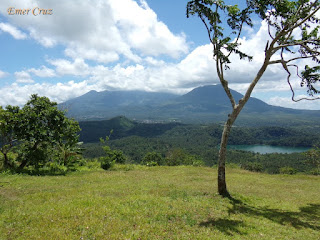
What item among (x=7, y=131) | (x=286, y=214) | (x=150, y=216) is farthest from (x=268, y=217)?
(x=7, y=131)

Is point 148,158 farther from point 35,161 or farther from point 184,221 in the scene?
point 184,221

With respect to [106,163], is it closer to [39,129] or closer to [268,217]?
[39,129]

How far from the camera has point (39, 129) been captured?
62.4 feet

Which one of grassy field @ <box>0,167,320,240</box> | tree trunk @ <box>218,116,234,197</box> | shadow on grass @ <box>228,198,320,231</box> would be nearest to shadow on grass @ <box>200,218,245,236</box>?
grassy field @ <box>0,167,320,240</box>

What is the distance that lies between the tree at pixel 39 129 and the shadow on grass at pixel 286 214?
54.8 feet

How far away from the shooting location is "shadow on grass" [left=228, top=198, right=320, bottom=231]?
10.3 m

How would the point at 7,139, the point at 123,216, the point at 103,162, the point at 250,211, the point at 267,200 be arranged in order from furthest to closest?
the point at 103,162 → the point at 7,139 → the point at 267,200 → the point at 250,211 → the point at 123,216

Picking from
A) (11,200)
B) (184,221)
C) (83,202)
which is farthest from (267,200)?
(11,200)

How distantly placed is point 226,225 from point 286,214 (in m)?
4.79

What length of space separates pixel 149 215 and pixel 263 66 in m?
10.8

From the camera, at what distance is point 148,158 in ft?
234

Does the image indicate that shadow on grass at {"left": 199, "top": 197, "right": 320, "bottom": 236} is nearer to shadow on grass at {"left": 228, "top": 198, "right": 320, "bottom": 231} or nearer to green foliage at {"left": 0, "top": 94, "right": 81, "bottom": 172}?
shadow on grass at {"left": 228, "top": 198, "right": 320, "bottom": 231}

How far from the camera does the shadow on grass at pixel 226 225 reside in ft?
28.1

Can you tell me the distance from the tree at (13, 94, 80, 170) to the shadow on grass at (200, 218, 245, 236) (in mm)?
16232
